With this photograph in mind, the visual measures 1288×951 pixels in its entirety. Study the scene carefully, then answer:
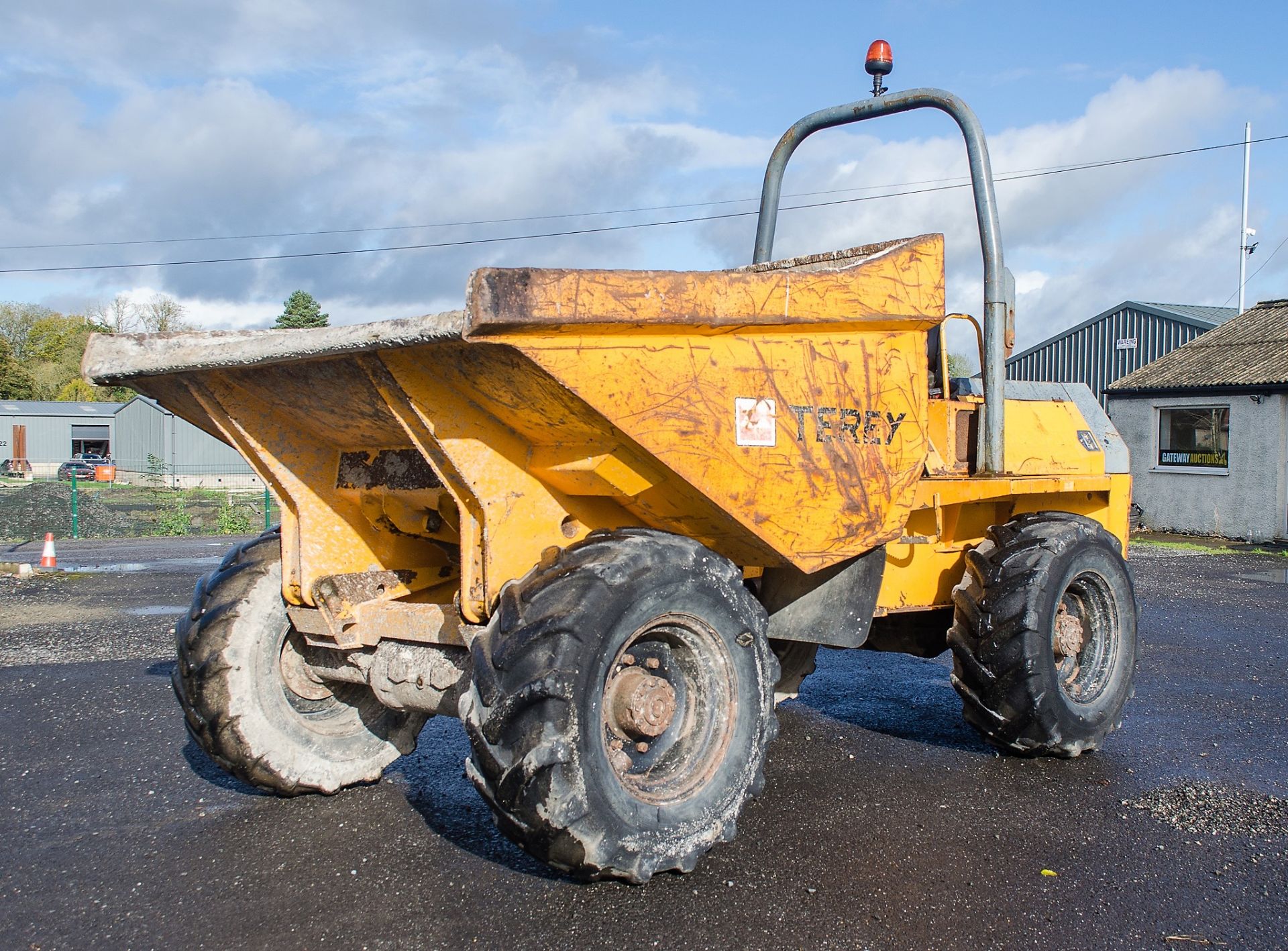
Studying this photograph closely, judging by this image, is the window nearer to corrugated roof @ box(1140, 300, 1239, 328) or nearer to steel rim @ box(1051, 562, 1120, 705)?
corrugated roof @ box(1140, 300, 1239, 328)

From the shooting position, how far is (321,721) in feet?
15.0

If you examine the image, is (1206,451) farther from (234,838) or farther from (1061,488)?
(234,838)

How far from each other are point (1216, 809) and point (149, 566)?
45.2 feet

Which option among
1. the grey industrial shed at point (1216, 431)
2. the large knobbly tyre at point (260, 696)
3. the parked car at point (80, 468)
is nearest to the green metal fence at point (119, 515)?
the large knobbly tyre at point (260, 696)

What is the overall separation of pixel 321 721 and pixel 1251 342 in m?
21.3

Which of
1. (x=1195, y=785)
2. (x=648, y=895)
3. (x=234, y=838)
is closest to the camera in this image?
(x=648, y=895)

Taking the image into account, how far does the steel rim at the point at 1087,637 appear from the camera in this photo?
5.54 m

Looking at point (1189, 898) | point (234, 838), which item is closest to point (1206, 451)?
point (1189, 898)

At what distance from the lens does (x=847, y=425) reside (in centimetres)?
412

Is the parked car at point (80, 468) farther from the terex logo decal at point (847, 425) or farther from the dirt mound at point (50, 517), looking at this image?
the terex logo decal at point (847, 425)

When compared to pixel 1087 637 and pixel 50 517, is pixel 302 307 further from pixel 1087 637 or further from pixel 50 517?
pixel 1087 637

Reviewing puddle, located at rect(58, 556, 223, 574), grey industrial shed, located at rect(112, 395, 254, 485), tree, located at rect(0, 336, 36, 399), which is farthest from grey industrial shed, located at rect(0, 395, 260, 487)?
puddle, located at rect(58, 556, 223, 574)

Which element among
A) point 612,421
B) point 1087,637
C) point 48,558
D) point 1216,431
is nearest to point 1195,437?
point 1216,431

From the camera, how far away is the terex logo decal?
392cm
